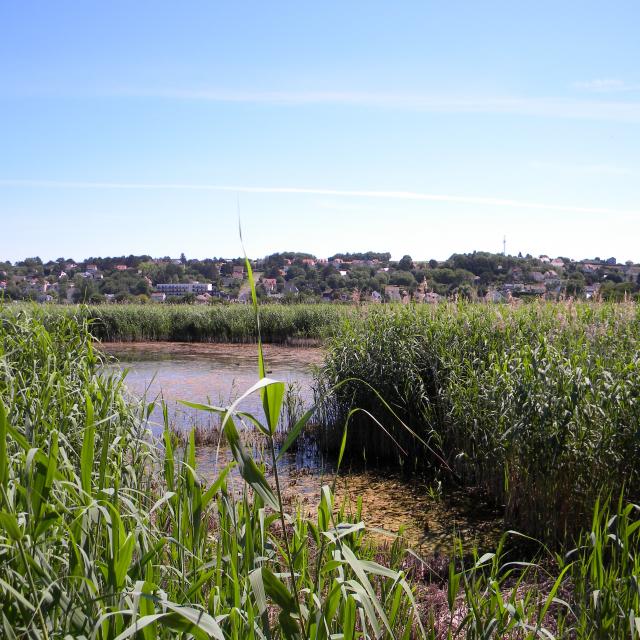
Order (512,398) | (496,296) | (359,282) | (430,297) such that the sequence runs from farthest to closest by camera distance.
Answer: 1. (359,282)
2. (496,296)
3. (430,297)
4. (512,398)

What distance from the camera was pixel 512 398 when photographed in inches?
197

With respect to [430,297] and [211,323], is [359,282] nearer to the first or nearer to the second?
[211,323]

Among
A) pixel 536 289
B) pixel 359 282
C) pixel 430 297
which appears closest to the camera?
pixel 430 297

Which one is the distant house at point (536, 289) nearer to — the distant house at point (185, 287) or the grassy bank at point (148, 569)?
the grassy bank at point (148, 569)

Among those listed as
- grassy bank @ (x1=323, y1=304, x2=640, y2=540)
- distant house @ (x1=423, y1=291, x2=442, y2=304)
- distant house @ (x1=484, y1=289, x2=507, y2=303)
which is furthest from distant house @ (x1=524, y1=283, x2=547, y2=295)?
distant house @ (x1=423, y1=291, x2=442, y2=304)

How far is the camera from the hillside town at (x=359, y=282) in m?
10.3

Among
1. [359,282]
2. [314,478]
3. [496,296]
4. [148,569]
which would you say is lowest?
[314,478]

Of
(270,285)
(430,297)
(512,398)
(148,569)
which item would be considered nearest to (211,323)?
(270,285)

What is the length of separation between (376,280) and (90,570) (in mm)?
19178

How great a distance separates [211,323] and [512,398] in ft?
53.4

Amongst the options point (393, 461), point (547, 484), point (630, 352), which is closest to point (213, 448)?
point (393, 461)

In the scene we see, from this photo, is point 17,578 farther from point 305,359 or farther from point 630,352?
point 305,359

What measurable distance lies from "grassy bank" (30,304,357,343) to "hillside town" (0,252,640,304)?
45.8 inches

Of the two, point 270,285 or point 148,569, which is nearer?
point 148,569
